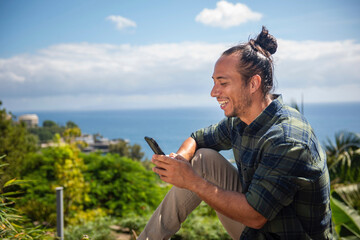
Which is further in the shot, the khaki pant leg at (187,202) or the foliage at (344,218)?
the foliage at (344,218)

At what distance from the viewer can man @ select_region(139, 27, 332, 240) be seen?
1381 mm

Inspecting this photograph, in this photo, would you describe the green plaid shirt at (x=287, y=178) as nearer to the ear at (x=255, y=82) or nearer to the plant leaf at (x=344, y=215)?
the ear at (x=255, y=82)

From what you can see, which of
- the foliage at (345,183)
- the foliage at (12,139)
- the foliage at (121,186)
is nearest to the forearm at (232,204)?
the foliage at (345,183)

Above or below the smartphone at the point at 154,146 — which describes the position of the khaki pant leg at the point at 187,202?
below

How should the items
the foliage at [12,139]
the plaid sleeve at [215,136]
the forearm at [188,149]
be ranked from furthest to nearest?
the foliage at [12,139]
the plaid sleeve at [215,136]
the forearm at [188,149]

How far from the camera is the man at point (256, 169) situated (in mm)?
1381

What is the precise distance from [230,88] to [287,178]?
0.58 metres

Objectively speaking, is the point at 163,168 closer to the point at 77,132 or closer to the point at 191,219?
the point at 191,219

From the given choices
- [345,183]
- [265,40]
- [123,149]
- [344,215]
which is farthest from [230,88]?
[123,149]

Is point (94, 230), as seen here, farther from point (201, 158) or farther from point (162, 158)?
point (162, 158)

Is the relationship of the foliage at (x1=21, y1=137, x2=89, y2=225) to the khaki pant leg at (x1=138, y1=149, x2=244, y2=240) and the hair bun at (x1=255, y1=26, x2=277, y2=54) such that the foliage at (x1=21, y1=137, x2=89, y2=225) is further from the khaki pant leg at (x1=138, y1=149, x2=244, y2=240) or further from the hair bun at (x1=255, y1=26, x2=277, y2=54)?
the hair bun at (x1=255, y1=26, x2=277, y2=54)

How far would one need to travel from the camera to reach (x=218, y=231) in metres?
3.91

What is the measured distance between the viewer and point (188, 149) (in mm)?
2080

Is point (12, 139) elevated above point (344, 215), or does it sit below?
above
